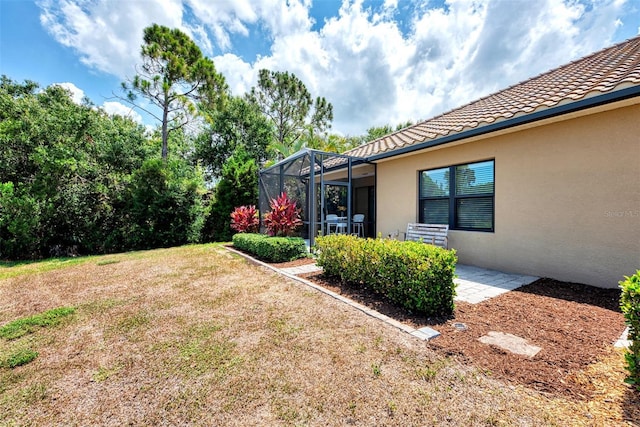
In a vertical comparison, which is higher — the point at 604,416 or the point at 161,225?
the point at 161,225

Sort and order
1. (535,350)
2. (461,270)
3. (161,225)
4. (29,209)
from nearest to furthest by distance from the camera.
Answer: (535,350)
(461,270)
(29,209)
(161,225)

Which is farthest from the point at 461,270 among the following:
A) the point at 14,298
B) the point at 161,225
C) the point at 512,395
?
the point at 161,225

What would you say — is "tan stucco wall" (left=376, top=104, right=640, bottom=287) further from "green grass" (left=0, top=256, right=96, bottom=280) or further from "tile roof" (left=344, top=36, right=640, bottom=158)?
"green grass" (left=0, top=256, right=96, bottom=280)

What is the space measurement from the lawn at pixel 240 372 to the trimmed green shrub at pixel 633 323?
0.44 meters

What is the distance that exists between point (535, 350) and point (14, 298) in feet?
25.4

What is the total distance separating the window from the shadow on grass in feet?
5.14

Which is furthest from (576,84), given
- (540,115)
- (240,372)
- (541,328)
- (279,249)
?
(240,372)

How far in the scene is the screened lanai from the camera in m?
8.39

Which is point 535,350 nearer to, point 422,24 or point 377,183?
point 377,183

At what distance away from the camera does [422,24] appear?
1007 cm

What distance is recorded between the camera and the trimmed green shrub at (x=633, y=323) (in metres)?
1.94

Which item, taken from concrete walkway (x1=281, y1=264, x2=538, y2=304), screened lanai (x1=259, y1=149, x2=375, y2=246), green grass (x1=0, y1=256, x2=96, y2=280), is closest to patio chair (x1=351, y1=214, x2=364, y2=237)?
screened lanai (x1=259, y1=149, x2=375, y2=246)

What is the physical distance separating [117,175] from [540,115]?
1381 centimetres

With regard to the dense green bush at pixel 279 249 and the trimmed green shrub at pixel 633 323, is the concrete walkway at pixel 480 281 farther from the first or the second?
the trimmed green shrub at pixel 633 323
